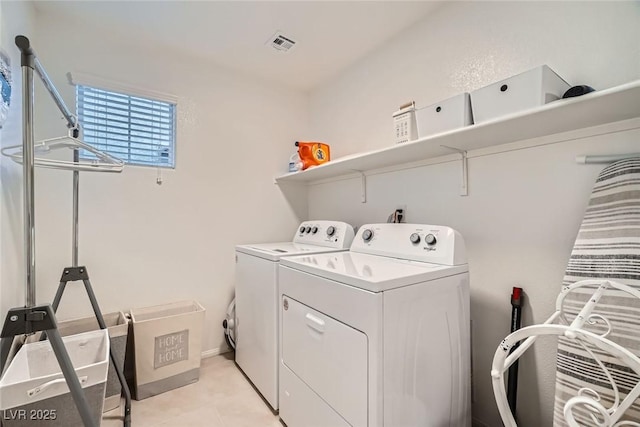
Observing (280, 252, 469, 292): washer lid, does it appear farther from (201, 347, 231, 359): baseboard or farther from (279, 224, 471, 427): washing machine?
(201, 347, 231, 359): baseboard

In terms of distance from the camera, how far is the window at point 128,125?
1.93 metres

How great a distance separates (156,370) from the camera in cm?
182

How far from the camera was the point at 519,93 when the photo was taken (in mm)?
1134

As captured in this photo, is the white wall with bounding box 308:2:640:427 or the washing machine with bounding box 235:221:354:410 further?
the washing machine with bounding box 235:221:354:410

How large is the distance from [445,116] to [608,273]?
909 millimetres

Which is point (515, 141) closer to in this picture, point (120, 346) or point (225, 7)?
point (225, 7)

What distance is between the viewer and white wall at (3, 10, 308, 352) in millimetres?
1791

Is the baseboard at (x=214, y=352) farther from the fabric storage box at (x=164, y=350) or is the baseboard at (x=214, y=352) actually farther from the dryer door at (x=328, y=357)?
the dryer door at (x=328, y=357)

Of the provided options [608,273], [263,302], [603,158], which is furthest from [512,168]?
[263,302]

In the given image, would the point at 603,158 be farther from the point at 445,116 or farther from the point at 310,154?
the point at 310,154

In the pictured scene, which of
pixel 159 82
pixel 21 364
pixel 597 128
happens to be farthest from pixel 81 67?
pixel 597 128

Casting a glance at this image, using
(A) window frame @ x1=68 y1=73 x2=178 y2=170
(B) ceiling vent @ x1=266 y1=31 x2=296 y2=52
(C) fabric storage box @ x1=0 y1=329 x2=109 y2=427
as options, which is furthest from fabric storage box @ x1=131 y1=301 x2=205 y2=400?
(B) ceiling vent @ x1=266 y1=31 x2=296 y2=52

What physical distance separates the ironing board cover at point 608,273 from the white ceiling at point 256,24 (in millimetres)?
1421

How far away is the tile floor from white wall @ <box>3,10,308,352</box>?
0.47 meters
